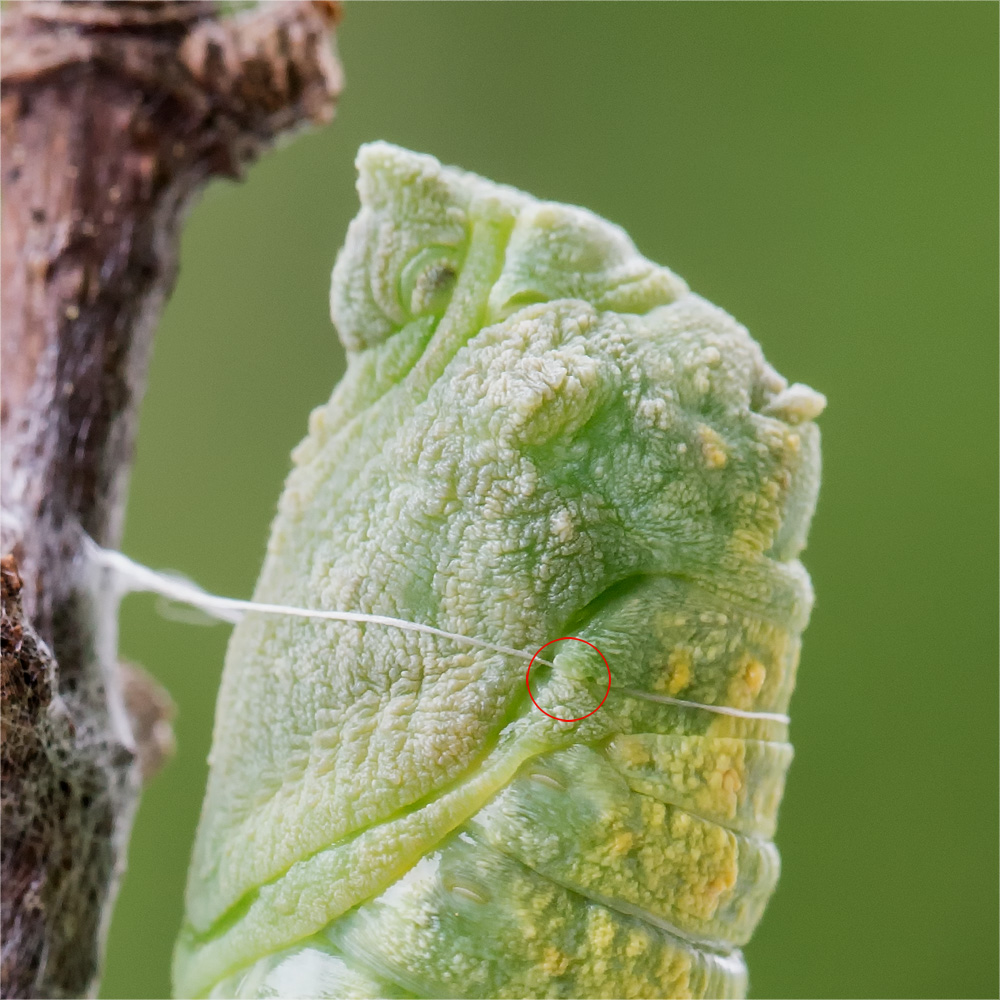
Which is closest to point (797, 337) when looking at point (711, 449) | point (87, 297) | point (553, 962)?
point (711, 449)

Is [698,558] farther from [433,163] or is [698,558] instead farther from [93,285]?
[93,285]

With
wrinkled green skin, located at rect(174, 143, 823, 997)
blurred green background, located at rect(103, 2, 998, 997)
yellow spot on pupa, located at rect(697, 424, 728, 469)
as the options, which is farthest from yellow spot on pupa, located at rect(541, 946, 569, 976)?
Result: blurred green background, located at rect(103, 2, 998, 997)

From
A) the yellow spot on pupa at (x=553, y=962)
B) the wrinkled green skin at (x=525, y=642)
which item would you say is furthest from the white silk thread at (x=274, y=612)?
the yellow spot on pupa at (x=553, y=962)

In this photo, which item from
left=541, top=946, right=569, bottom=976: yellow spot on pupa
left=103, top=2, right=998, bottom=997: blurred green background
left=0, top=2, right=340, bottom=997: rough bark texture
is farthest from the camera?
left=103, top=2, right=998, bottom=997: blurred green background

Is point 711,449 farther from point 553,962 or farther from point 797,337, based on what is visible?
point 797,337

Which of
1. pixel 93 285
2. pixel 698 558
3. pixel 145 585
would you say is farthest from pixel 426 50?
pixel 698 558

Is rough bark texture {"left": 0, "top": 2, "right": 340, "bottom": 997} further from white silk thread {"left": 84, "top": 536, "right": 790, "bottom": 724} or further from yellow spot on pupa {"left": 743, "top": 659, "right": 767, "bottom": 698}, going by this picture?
yellow spot on pupa {"left": 743, "top": 659, "right": 767, "bottom": 698}
